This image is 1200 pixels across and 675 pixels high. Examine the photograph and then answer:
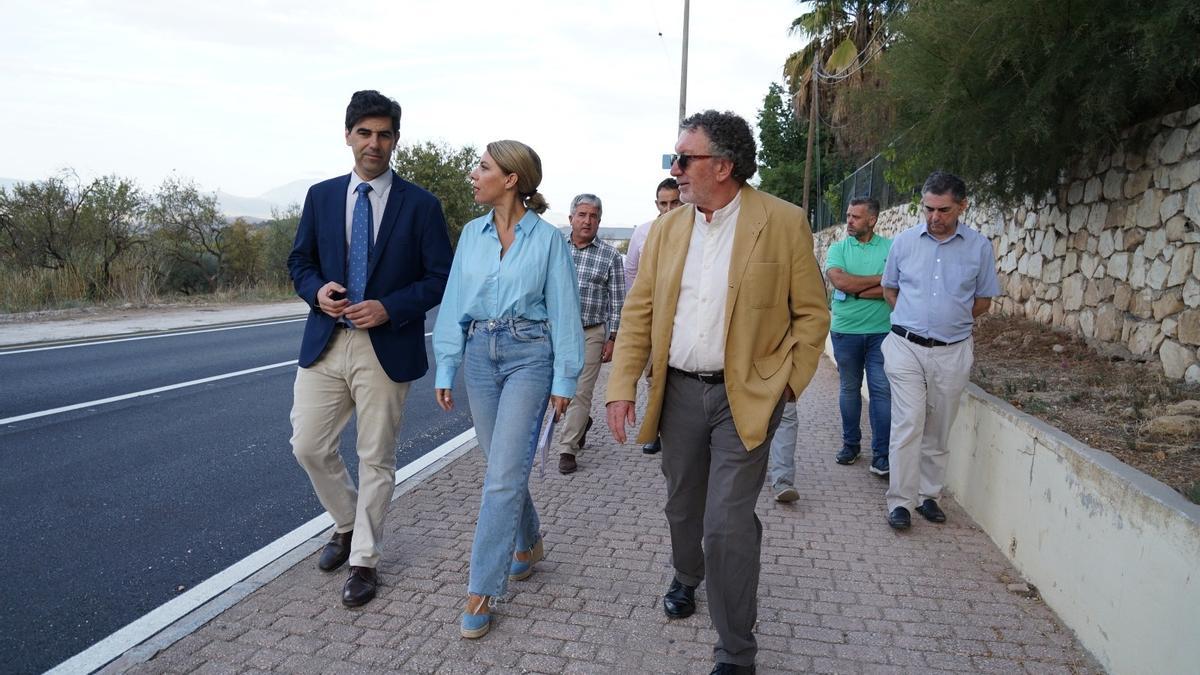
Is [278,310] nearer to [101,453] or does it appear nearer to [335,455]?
[101,453]

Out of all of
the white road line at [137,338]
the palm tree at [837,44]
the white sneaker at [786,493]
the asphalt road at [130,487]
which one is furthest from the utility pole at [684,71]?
the white sneaker at [786,493]

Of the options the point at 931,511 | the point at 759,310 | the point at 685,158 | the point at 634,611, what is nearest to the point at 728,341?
the point at 759,310

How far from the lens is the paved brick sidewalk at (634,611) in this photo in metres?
3.21

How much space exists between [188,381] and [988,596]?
9.02 metres

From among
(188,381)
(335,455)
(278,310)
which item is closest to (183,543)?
(335,455)

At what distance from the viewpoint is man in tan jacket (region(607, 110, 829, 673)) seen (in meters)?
3.12

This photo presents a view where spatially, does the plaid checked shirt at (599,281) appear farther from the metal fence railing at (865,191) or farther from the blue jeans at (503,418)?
the metal fence railing at (865,191)

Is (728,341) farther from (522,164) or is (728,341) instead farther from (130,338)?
(130,338)

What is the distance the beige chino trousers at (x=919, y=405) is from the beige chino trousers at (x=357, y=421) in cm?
298

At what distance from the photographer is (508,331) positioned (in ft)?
11.9

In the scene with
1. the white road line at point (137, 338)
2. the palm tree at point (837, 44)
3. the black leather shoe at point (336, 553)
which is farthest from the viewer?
the palm tree at point (837, 44)

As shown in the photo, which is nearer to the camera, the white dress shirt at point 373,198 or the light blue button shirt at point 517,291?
the light blue button shirt at point 517,291

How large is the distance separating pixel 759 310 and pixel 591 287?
309 cm

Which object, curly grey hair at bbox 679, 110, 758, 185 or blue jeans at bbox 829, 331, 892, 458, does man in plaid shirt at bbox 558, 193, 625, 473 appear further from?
curly grey hair at bbox 679, 110, 758, 185
